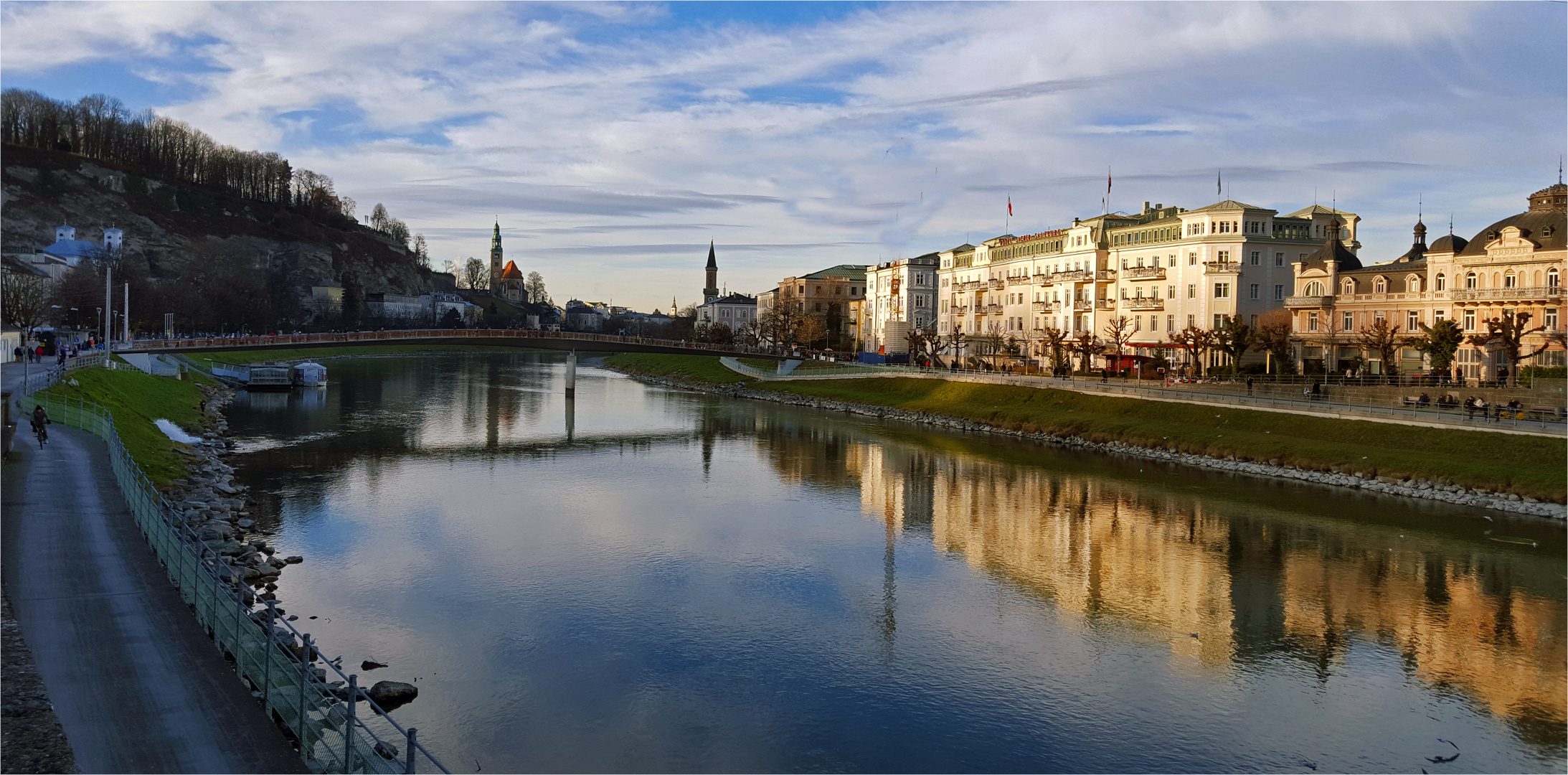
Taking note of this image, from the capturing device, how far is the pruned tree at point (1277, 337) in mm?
66312

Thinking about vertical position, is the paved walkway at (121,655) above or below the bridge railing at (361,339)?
below

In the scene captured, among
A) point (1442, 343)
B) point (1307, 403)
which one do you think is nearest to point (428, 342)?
point (1307, 403)

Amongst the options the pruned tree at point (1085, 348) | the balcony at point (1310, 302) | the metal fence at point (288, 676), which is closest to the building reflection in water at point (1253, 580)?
the metal fence at point (288, 676)

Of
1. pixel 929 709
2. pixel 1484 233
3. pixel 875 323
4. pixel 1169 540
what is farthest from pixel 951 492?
pixel 875 323

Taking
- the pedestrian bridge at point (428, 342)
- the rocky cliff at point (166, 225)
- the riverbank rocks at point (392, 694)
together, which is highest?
the rocky cliff at point (166, 225)

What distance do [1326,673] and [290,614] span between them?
23.1m

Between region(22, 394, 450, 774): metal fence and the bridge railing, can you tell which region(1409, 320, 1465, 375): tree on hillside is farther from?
region(22, 394, 450, 774): metal fence

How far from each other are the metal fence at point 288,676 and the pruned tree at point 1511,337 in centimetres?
5706

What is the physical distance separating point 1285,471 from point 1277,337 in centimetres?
2335

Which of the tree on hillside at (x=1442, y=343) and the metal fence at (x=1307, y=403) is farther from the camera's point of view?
the tree on hillside at (x=1442, y=343)

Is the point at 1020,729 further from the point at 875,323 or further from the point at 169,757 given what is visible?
the point at 875,323

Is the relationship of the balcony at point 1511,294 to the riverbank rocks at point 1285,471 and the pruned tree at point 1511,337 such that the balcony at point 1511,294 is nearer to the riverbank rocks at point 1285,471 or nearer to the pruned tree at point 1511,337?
the pruned tree at point 1511,337

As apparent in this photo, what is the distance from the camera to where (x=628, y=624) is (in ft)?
79.3

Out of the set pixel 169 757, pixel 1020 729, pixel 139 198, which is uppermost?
pixel 139 198
